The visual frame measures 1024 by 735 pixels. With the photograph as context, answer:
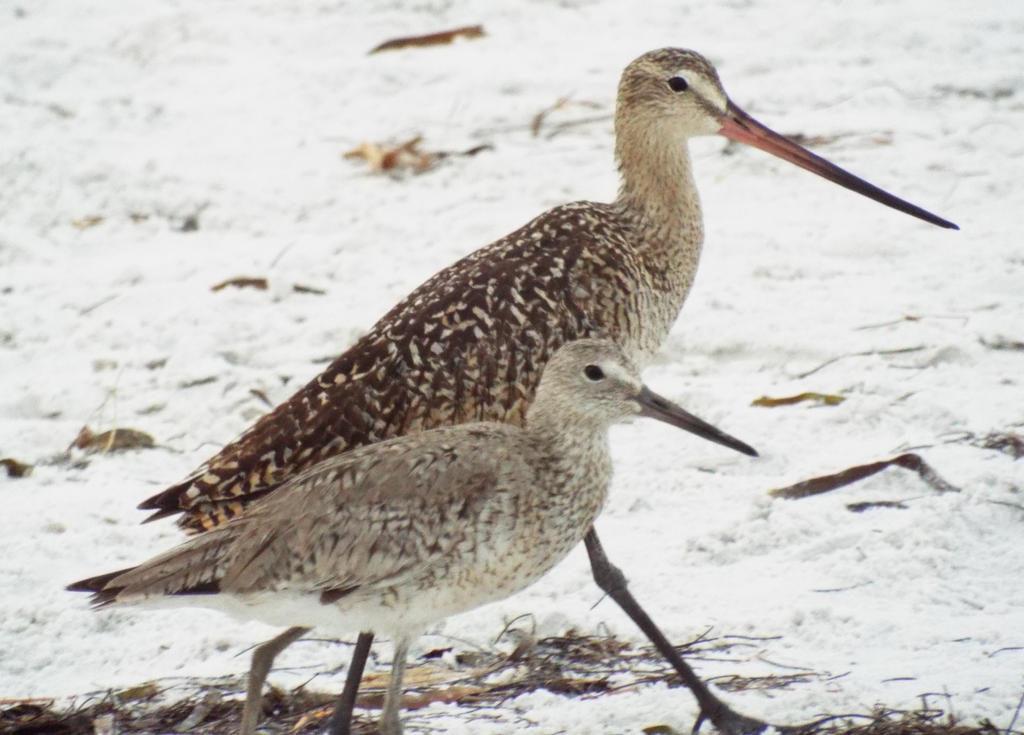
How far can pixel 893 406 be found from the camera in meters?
5.51

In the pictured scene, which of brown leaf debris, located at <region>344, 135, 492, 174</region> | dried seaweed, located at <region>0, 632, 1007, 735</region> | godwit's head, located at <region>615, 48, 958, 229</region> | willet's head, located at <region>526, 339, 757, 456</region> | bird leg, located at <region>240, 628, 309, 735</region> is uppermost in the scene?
godwit's head, located at <region>615, 48, 958, 229</region>

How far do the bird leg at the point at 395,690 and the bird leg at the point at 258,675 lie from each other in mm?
365

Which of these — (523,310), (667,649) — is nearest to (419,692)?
(667,649)

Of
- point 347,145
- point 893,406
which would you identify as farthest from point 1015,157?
point 347,145

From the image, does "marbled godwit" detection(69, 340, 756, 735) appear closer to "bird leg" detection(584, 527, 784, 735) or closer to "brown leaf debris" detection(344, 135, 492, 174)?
"bird leg" detection(584, 527, 784, 735)

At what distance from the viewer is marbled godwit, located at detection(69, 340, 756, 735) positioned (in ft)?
12.5

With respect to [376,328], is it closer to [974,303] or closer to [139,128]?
[974,303]

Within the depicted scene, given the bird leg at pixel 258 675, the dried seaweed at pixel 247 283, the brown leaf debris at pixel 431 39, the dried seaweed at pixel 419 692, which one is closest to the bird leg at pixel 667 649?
the dried seaweed at pixel 419 692

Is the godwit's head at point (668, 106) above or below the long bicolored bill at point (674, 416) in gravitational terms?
above

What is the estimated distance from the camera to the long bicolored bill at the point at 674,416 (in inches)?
164

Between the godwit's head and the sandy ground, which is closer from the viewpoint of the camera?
the sandy ground

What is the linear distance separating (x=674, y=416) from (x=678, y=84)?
165 centimetres

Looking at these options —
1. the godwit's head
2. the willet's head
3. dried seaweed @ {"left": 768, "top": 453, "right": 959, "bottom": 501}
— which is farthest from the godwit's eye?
the willet's head

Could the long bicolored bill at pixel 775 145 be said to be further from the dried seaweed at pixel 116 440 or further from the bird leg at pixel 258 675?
the bird leg at pixel 258 675
